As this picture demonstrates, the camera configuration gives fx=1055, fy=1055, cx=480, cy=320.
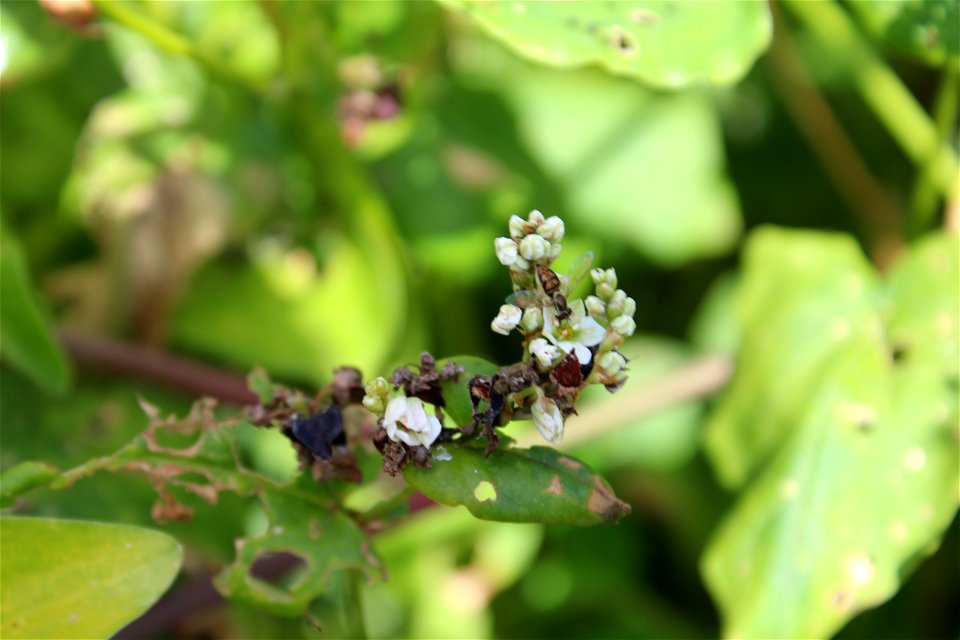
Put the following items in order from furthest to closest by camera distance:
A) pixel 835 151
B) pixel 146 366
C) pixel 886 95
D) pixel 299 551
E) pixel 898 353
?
1. pixel 835 151
2. pixel 886 95
3. pixel 146 366
4. pixel 898 353
5. pixel 299 551

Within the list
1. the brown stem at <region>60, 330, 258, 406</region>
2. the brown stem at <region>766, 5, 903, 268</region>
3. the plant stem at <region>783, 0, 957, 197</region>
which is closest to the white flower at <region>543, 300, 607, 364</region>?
the brown stem at <region>60, 330, 258, 406</region>

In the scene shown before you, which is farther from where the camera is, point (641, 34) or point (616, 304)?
point (641, 34)

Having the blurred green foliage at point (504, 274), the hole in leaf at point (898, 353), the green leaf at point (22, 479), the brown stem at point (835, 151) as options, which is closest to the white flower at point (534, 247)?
the blurred green foliage at point (504, 274)

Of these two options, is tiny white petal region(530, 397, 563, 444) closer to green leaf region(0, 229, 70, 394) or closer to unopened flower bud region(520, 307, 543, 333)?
unopened flower bud region(520, 307, 543, 333)

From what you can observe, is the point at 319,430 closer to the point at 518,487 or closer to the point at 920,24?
the point at 518,487

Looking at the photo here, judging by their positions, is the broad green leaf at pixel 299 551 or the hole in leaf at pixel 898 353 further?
the hole in leaf at pixel 898 353

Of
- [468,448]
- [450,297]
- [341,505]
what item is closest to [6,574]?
[341,505]

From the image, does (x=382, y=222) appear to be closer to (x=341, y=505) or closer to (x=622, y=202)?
(x=622, y=202)

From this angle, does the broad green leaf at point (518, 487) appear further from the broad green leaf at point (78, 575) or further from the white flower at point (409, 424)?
the broad green leaf at point (78, 575)

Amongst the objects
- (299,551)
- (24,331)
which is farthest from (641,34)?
(24,331)
